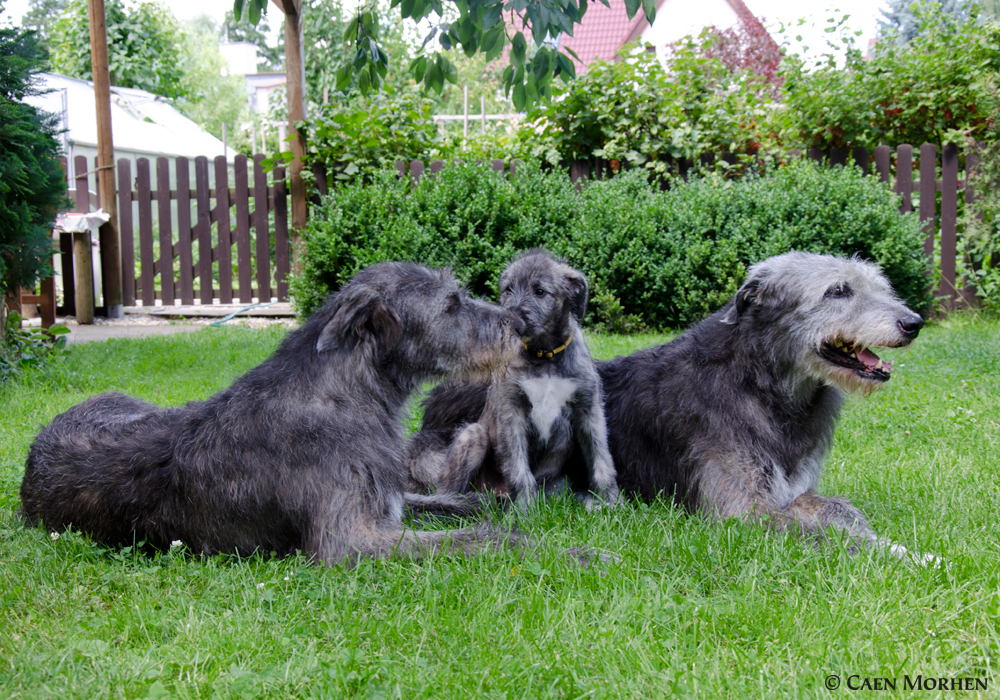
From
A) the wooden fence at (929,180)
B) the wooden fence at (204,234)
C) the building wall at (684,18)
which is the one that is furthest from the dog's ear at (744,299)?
the building wall at (684,18)

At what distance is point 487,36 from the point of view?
447cm

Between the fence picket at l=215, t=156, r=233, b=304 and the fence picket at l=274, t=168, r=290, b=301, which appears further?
the fence picket at l=215, t=156, r=233, b=304

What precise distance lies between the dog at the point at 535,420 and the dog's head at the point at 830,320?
3.56 ft

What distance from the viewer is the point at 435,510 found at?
4.23 metres

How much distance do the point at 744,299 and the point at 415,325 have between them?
165 centimetres

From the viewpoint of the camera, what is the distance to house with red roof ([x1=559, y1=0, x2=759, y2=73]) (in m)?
30.8

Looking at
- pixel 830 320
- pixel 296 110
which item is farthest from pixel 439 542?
pixel 296 110

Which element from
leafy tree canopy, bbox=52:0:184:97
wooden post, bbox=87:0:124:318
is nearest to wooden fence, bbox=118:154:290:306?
wooden post, bbox=87:0:124:318

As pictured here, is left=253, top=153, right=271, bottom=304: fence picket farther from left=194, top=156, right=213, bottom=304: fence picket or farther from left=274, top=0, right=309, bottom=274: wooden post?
left=194, top=156, right=213, bottom=304: fence picket

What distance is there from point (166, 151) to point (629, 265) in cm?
1348

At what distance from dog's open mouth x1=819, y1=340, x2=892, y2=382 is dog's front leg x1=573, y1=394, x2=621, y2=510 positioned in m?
1.30

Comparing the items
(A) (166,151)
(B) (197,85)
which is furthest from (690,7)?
(B) (197,85)

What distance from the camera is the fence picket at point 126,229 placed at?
1342 cm

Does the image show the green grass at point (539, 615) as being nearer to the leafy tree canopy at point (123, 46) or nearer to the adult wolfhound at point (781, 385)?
the adult wolfhound at point (781, 385)
